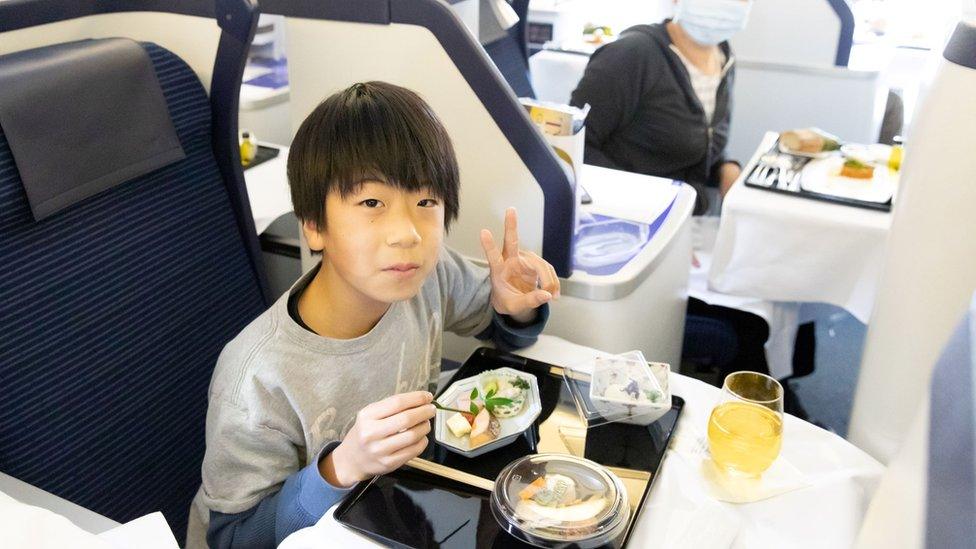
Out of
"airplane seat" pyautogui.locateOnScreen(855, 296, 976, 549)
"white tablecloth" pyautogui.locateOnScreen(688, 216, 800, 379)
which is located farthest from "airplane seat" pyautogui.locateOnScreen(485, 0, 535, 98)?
"airplane seat" pyautogui.locateOnScreen(855, 296, 976, 549)

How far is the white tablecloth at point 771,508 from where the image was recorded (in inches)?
30.2

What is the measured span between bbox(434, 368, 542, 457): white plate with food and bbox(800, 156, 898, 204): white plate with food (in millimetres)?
978

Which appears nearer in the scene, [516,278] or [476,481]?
[476,481]

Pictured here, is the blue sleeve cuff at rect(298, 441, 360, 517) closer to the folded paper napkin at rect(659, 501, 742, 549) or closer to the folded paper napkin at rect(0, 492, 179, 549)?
the folded paper napkin at rect(0, 492, 179, 549)

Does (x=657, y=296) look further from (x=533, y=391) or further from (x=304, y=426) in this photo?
(x=304, y=426)

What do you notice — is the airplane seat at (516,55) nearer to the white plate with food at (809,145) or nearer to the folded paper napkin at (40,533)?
the white plate with food at (809,145)

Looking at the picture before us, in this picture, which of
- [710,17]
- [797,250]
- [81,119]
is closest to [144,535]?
[81,119]

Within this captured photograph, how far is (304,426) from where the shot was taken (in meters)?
0.91

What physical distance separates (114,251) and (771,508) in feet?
2.83

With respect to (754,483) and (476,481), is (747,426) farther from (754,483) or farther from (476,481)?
(476,481)

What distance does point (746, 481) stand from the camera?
85cm

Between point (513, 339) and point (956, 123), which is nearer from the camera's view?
point (956, 123)

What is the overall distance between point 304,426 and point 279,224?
28.6 inches

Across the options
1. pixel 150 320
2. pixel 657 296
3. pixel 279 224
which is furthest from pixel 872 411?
pixel 279 224
